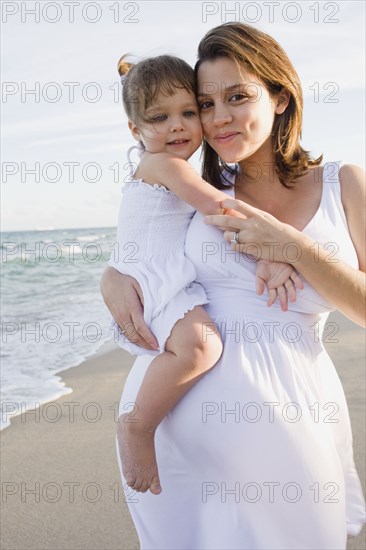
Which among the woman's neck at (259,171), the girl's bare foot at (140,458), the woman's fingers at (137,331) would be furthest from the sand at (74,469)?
the woman's neck at (259,171)

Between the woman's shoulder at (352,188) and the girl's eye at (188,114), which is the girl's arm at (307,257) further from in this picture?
the girl's eye at (188,114)

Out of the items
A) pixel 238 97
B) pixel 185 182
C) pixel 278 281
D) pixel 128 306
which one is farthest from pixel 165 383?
pixel 238 97

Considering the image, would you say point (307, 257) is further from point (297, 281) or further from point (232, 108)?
point (232, 108)

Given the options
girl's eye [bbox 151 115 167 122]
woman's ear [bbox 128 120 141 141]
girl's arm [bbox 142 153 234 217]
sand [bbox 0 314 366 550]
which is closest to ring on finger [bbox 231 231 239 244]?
girl's arm [bbox 142 153 234 217]

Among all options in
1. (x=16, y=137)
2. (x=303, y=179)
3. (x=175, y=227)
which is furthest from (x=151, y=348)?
(x=16, y=137)

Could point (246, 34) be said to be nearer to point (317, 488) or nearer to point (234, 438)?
point (234, 438)

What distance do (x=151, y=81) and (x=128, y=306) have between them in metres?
0.83

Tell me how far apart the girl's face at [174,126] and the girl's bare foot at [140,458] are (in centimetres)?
99

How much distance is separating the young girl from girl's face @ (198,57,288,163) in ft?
0.27

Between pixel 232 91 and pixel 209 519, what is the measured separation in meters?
1.35

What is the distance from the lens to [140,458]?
85.1 inches

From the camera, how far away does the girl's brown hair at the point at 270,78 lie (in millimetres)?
2348

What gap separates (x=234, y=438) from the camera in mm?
2070

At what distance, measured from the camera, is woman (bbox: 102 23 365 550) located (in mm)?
2053
